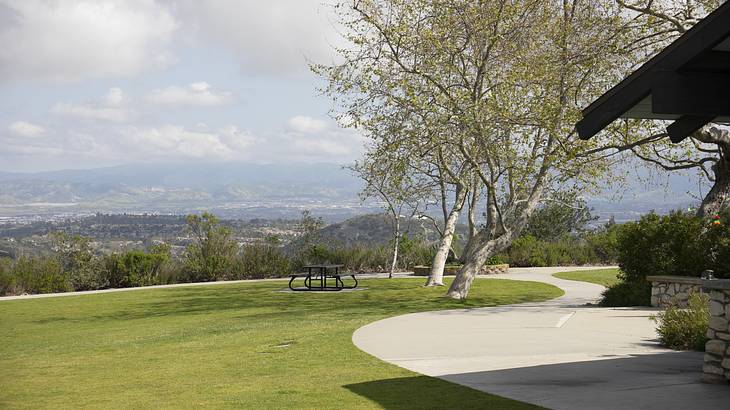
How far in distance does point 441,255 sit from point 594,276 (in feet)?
18.9

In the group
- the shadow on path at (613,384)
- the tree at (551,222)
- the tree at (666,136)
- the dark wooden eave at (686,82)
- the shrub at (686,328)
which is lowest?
the shadow on path at (613,384)

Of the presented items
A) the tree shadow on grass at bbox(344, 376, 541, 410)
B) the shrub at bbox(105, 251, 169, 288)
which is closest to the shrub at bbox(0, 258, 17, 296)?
the shrub at bbox(105, 251, 169, 288)

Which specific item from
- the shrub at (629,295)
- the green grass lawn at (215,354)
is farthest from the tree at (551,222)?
the shrub at (629,295)

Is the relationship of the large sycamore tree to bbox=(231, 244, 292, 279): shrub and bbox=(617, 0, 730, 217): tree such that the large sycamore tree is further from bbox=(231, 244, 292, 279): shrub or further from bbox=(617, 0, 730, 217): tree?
bbox=(231, 244, 292, 279): shrub

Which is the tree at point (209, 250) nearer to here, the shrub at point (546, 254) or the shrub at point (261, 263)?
the shrub at point (261, 263)

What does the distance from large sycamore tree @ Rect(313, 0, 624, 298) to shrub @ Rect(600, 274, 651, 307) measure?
2924 millimetres

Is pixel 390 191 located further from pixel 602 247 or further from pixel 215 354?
pixel 215 354

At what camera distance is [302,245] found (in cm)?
3256

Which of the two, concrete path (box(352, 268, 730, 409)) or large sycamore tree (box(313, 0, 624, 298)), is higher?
large sycamore tree (box(313, 0, 624, 298))

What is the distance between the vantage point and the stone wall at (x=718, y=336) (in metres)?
8.38

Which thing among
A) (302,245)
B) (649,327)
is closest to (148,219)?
(302,245)

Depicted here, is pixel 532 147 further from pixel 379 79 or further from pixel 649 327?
pixel 649 327

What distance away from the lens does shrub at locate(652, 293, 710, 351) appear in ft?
36.1

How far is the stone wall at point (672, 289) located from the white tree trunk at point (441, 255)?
30.5 feet
